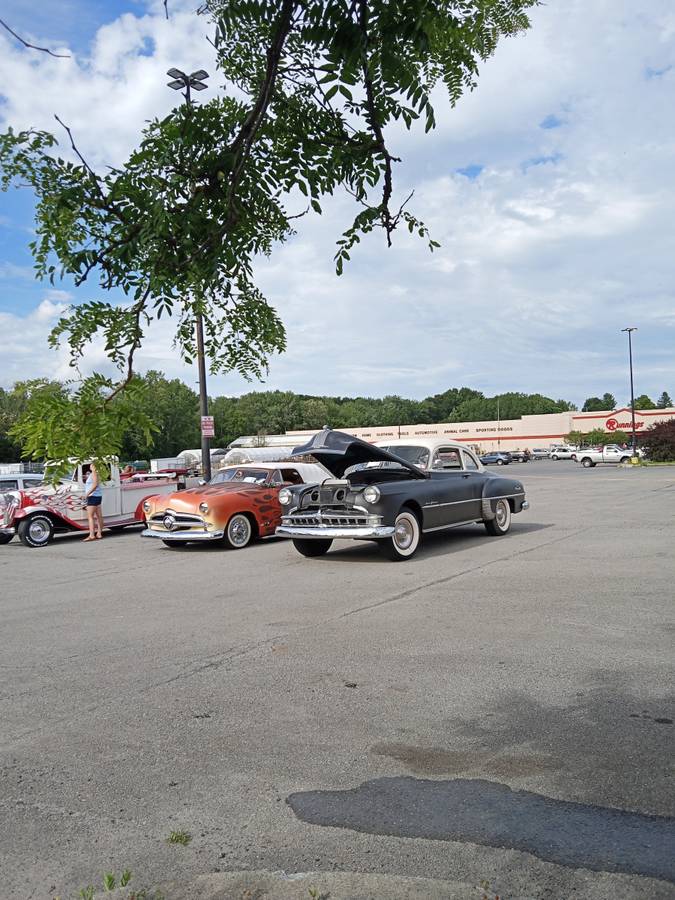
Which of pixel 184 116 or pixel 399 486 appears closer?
pixel 184 116

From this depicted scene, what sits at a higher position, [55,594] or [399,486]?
[399,486]

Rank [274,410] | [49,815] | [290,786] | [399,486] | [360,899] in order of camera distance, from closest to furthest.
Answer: [360,899] → [49,815] → [290,786] → [399,486] → [274,410]

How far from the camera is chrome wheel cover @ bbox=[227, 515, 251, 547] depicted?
43.6 ft

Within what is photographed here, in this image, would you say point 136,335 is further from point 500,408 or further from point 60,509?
point 500,408

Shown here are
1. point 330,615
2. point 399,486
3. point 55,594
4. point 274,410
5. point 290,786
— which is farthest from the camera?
point 274,410

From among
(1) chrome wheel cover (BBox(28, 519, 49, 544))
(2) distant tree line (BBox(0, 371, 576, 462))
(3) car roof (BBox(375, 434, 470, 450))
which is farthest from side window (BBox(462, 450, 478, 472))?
(2) distant tree line (BBox(0, 371, 576, 462))

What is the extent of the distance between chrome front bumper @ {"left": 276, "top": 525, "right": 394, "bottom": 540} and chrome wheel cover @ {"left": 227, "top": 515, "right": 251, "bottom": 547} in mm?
1947

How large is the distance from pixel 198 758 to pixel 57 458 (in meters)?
1.99

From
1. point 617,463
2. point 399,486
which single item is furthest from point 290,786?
point 617,463

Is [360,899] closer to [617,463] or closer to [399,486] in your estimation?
[399,486]

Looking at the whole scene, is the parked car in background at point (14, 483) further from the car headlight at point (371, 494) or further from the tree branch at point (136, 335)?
the tree branch at point (136, 335)

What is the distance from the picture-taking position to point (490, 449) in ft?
344

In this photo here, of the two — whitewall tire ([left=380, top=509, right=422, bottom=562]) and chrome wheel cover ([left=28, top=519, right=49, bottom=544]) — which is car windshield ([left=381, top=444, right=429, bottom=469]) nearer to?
whitewall tire ([left=380, top=509, right=422, bottom=562])

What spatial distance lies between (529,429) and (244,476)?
9445cm
